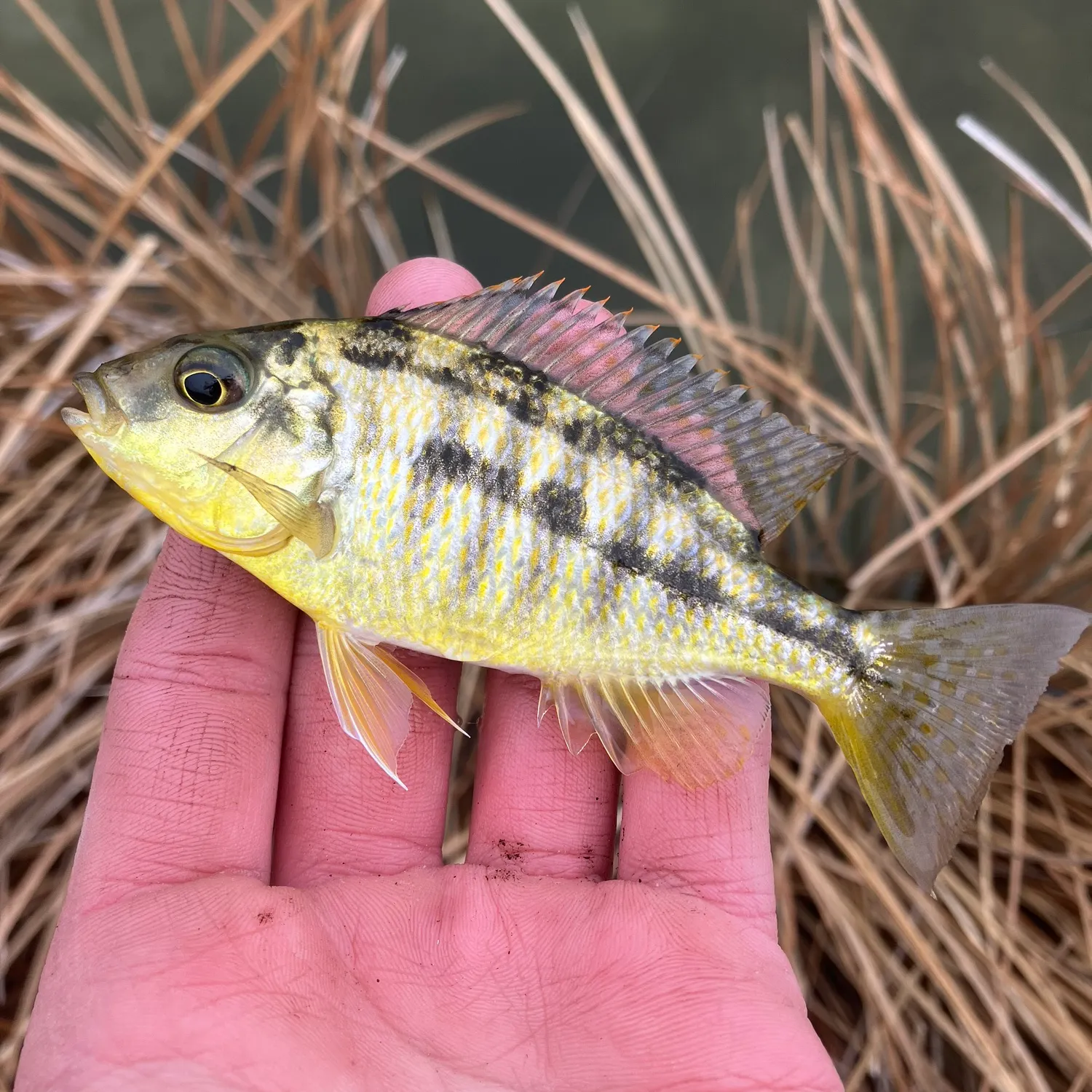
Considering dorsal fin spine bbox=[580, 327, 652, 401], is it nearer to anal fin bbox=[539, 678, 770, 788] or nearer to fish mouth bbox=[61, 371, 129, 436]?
anal fin bbox=[539, 678, 770, 788]

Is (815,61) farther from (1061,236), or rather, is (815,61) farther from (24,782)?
(24,782)

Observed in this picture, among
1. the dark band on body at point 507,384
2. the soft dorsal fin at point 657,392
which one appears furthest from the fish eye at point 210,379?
the soft dorsal fin at point 657,392

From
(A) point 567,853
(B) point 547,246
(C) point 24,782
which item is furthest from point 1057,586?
(C) point 24,782

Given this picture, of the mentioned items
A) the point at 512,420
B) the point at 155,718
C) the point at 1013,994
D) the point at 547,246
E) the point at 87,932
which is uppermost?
the point at 547,246

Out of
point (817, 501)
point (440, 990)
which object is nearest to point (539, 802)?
point (440, 990)

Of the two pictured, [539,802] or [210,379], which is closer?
[210,379]

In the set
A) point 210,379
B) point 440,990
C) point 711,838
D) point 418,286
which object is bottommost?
point 440,990

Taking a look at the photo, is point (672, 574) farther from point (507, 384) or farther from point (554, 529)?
point (507, 384)
